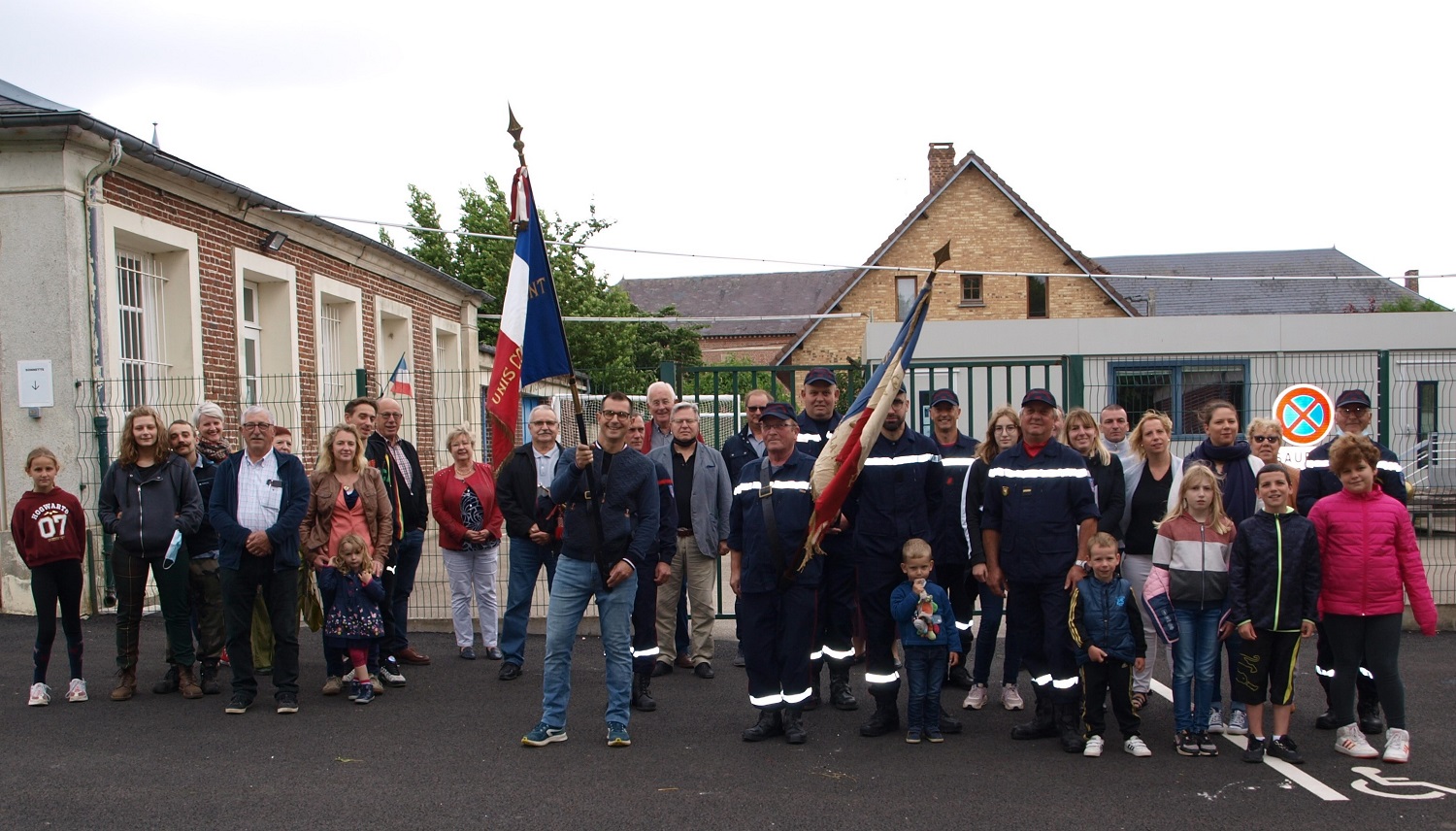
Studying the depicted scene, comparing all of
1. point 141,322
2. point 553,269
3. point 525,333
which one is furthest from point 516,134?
point 553,269

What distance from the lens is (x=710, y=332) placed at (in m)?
59.8

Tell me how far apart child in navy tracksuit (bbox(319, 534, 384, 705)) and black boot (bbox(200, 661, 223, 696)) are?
0.91 meters

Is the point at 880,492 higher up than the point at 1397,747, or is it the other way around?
the point at 880,492

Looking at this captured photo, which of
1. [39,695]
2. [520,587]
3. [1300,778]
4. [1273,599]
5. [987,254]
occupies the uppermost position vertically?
[987,254]

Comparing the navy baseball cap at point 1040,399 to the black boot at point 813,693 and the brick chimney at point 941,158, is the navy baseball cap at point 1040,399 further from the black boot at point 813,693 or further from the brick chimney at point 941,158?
the brick chimney at point 941,158

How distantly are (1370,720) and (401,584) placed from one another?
20.3 ft

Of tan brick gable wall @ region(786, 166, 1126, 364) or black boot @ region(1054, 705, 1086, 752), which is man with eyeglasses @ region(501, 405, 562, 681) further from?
tan brick gable wall @ region(786, 166, 1126, 364)

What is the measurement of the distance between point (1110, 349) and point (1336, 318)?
3.70 m

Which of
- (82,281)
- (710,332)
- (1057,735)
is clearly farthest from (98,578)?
(710,332)

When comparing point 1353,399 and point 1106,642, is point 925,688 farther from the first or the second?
point 1353,399

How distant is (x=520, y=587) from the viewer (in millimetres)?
8273

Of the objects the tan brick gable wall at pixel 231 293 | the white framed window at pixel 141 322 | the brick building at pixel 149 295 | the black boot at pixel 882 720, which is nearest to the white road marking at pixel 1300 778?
the black boot at pixel 882 720

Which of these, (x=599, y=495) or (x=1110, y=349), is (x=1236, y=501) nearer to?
(x=599, y=495)

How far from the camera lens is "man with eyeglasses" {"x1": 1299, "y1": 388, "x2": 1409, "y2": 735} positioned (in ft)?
21.2
